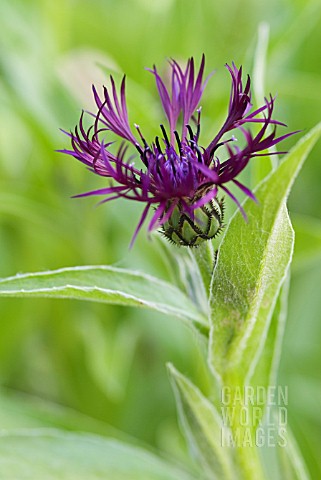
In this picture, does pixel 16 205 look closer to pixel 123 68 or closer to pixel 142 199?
pixel 123 68

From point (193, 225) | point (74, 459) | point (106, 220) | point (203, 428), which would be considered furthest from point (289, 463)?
point (106, 220)

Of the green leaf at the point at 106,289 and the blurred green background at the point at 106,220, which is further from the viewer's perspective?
the blurred green background at the point at 106,220

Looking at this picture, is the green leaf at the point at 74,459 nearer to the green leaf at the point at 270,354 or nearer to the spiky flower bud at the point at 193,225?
the green leaf at the point at 270,354

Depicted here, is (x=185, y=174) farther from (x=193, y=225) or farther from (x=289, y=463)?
(x=289, y=463)

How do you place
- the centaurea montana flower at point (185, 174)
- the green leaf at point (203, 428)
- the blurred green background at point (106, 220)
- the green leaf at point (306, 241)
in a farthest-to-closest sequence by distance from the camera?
the blurred green background at point (106, 220) < the green leaf at point (306, 241) < the green leaf at point (203, 428) < the centaurea montana flower at point (185, 174)

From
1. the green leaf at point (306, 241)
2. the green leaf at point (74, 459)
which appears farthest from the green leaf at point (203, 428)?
the green leaf at point (306, 241)

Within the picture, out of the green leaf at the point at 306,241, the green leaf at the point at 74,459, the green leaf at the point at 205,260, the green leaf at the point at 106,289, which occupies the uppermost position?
the green leaf at the point at 306,241

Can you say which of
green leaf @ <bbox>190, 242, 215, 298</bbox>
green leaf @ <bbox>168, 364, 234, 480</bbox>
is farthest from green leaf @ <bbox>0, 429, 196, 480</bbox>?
green leaf @ <bbox>190, 242, 215, 298</bbox>

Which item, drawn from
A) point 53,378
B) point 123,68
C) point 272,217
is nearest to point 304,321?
point 53,378

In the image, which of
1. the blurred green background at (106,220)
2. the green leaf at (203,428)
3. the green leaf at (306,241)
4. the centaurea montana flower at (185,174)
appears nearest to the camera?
the centaurea montana flower at (185,174)
